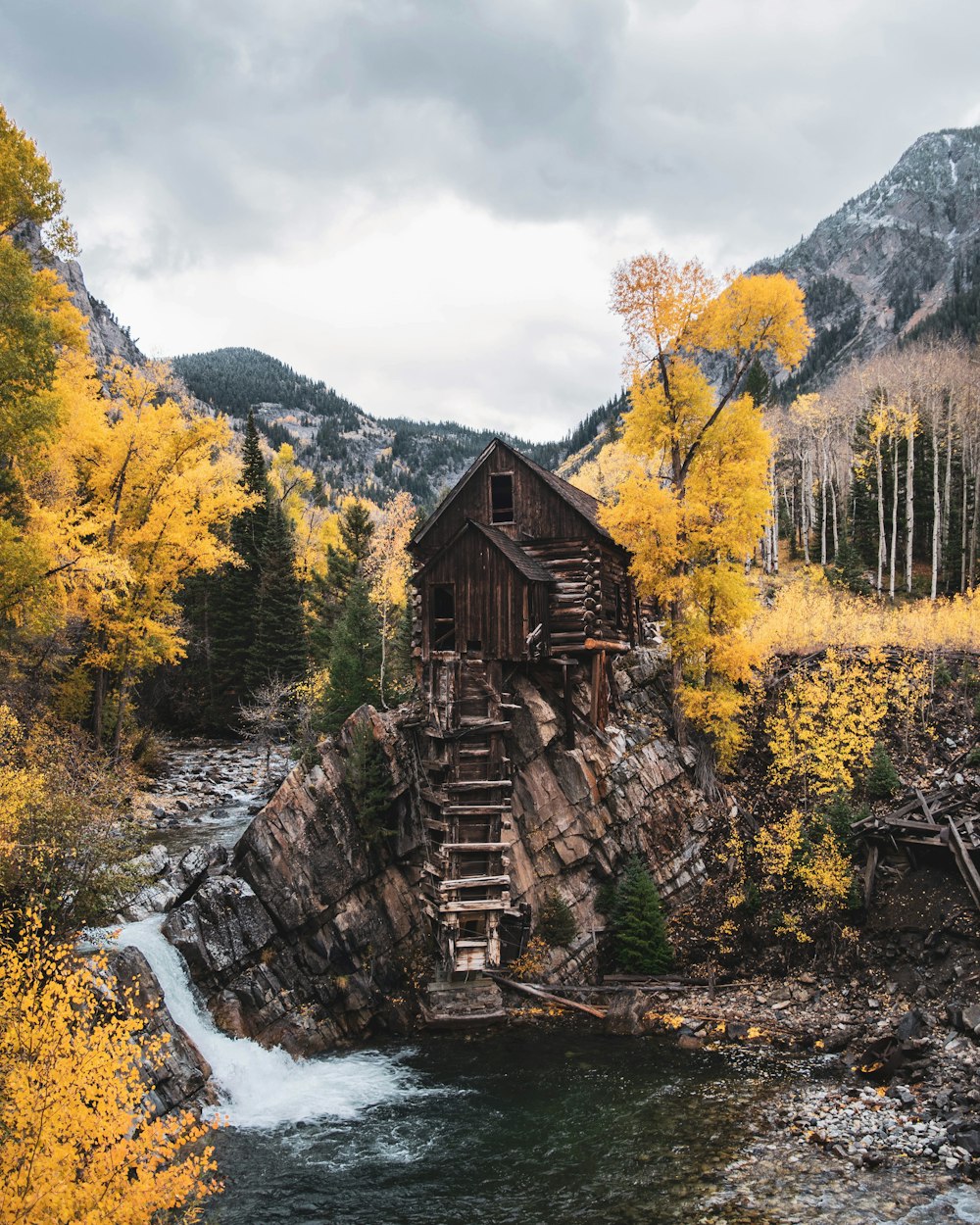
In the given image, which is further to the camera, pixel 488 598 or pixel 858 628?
pixel 858 628

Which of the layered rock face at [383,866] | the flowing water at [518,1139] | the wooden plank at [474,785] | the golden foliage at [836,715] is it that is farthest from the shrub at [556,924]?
the golden foliage at [836,715]

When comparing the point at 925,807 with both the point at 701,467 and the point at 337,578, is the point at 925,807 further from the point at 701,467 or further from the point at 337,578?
the point at 337,578

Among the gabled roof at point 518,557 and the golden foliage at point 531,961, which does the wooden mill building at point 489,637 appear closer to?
the gabled roof at point 518,557

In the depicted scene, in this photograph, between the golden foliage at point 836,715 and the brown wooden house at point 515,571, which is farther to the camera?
the brown wooden house at point 515,571

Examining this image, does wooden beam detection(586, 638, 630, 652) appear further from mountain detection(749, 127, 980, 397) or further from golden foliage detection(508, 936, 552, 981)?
mountain detection(749, 127, 980, 397)

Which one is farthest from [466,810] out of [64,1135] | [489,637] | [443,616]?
[64,1135]

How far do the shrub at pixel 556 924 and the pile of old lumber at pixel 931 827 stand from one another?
8126 mm

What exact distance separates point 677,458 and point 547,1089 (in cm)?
1915

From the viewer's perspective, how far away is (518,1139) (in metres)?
14.3

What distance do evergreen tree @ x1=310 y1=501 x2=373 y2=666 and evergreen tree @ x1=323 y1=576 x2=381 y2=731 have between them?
7.69m

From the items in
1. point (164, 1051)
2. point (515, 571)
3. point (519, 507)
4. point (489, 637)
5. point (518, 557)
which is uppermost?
point (519, 507)

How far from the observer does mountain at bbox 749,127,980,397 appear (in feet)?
430

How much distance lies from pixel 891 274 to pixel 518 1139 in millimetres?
198960

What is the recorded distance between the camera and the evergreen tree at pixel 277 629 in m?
44.9
